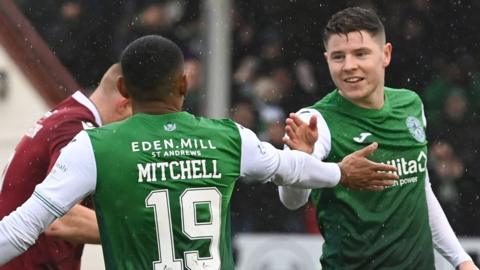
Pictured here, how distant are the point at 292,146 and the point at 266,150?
1.29 ft

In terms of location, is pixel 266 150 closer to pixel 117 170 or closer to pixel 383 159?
pixel 117 170

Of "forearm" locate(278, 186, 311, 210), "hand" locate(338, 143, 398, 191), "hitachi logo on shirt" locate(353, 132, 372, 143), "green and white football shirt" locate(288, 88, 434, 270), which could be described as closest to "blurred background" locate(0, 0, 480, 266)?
"green and white football shirt" locate(288, 88, 434, 270)

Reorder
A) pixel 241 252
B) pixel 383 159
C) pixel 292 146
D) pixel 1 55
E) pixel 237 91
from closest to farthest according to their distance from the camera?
1. pixel 292 146
2. pixel 383 159
3. pixel 1 55
4. pixel 241 252
5. pixel 237 91

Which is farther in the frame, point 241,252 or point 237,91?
point 237,91

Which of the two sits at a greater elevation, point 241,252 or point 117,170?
point 117,170

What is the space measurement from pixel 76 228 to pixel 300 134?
1.47m

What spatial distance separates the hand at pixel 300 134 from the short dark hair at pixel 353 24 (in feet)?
3.01

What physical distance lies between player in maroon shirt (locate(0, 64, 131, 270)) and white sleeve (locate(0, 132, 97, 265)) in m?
1.32

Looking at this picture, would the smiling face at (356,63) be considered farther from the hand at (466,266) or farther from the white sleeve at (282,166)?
the hand at (466,266)

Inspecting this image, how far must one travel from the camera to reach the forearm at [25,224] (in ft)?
18.7

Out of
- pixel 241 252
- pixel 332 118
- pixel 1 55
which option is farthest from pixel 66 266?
pixel 241 252

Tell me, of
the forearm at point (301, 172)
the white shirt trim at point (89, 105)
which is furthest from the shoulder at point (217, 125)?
the white shirt trim at point (89, 105)

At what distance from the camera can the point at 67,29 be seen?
14.0 m

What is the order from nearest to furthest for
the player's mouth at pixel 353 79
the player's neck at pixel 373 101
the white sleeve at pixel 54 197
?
the white sleeve at pixel 54 197 < the player's mouth at pixel 353 79 < the player's neck at pixel 373 101
